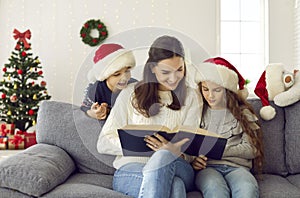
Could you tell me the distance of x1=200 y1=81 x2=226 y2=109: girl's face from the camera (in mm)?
2152

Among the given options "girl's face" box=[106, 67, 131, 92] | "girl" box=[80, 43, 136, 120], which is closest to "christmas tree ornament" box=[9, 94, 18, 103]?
"girl" box=[80, 43, 136, 120]

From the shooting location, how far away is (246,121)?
222 centimetres

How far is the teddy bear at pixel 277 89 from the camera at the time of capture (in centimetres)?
237

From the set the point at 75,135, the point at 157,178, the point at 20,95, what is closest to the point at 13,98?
the point at 20,95

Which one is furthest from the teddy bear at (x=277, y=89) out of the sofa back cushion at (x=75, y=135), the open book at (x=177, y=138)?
the sofa back cushion at (x=75, y=135)

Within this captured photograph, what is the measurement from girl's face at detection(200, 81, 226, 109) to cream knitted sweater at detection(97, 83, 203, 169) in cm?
6

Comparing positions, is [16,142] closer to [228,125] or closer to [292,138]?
[228,125]

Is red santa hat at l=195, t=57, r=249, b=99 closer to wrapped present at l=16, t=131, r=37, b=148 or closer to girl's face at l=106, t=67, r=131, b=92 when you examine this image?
girl's face at l=106, t=67, r=131, b=92

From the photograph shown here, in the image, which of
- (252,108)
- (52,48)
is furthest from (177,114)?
(52,48)

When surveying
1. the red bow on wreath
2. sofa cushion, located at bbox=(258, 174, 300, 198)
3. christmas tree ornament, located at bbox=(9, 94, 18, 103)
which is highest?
the red bow on wreath

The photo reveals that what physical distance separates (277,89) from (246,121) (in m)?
0.37

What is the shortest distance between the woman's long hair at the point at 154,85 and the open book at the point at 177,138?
15cm

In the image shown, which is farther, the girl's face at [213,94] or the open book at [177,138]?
the girl's face at [213,94]

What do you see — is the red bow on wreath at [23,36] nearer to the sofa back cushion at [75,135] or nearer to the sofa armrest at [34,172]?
the sofa back cushion at [75,135]
